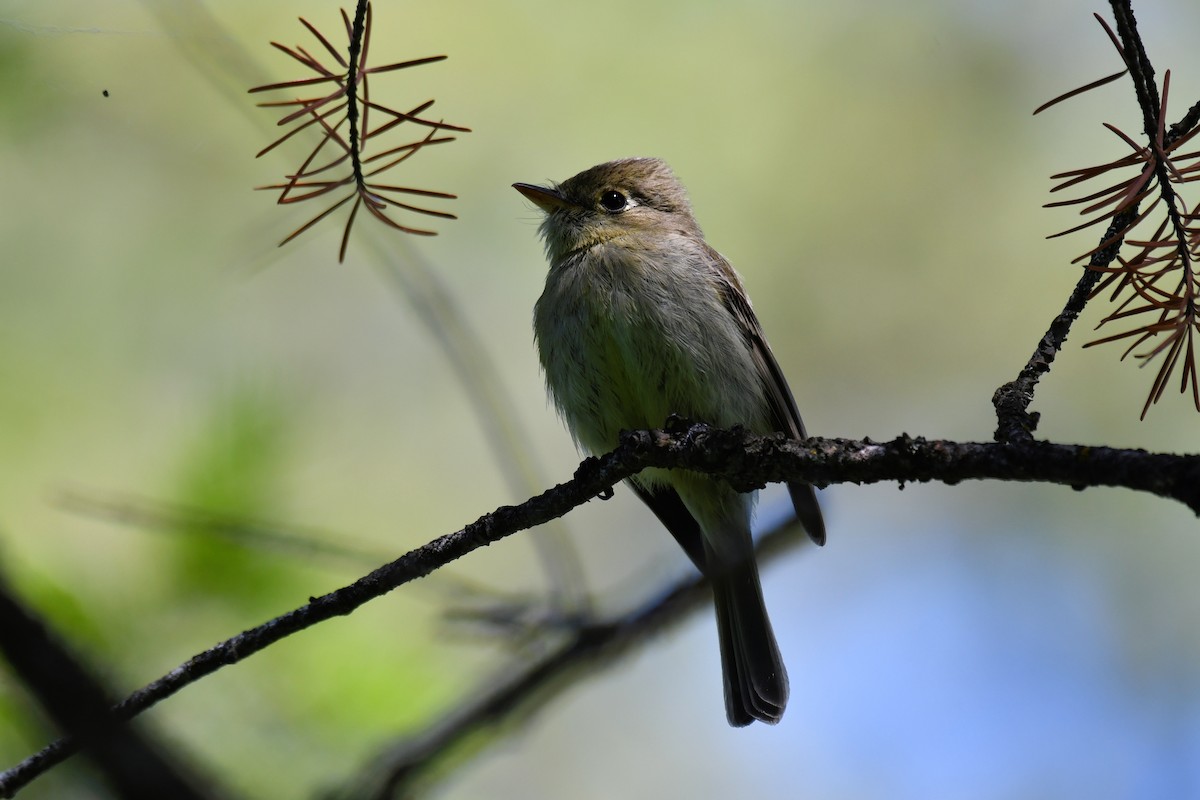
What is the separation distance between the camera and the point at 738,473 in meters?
3.04

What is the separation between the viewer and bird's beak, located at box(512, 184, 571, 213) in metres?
5.48

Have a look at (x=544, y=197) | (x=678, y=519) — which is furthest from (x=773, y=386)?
(x=544, y=197)

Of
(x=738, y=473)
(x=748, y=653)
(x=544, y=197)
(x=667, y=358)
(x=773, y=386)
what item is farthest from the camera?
(x=544, y=197)

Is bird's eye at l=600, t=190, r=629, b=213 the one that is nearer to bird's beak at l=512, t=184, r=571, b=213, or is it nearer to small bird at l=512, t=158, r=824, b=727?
small bird at l=512, t=158, r=824, b=727

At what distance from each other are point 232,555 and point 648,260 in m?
2.20

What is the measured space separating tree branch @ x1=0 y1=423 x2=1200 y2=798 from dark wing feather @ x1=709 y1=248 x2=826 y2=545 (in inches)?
52.0

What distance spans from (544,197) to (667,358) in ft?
4.53

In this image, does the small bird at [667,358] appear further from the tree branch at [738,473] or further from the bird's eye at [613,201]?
the tree branch at [738,473]

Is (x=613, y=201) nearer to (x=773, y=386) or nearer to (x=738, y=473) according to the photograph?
(x=773, y=386)

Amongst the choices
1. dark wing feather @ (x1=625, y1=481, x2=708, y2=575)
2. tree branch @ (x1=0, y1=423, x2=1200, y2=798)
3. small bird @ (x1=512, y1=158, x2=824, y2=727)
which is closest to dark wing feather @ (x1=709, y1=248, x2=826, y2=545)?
small bird @ (x1=512, y1=158, x2=824, y2=727)

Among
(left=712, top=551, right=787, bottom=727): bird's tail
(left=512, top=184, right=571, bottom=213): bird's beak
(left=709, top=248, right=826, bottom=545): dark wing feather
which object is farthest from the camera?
(left=512, top=184, right=571, bottom=213): bird's beak

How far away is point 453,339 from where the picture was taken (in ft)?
14.5

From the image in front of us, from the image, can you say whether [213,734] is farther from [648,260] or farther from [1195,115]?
[1195,115]

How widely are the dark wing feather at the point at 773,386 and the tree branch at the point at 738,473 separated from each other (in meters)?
1.32
